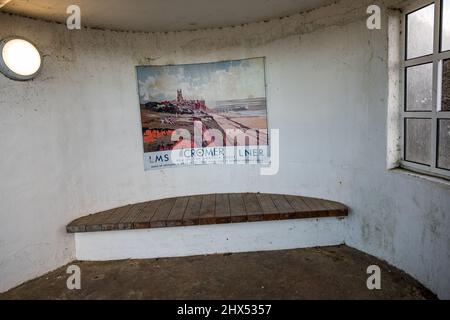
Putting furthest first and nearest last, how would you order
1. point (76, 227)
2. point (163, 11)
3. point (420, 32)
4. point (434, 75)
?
point (76, 227), point (163, 11), point (420, 32), point (434, 75)

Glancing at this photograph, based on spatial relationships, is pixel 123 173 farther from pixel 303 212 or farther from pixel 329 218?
pixel 329 218

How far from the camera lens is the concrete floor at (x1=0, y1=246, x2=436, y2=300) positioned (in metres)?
2.54

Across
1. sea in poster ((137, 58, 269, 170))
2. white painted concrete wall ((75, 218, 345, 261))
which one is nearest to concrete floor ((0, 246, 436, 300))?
white painted concrete wall ((75, 218, 345, 261))

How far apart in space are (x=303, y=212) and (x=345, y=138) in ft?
2.75

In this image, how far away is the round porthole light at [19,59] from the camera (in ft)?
8.59

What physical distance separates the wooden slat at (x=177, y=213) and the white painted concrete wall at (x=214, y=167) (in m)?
0.23

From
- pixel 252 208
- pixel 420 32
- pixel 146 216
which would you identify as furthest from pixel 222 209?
pixel 420 32

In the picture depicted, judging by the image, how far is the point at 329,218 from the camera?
10.6ft

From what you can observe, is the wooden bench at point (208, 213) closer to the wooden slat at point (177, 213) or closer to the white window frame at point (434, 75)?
the wooden slat at point (177, 213)

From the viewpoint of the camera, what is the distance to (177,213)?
3330mm

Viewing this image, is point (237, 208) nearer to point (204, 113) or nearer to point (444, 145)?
point (204, 113)

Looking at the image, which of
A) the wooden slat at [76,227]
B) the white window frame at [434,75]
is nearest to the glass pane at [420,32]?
the white window frame at [434,75]

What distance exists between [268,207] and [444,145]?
1.62 meters

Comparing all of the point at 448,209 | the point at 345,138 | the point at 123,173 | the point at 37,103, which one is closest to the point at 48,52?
the point at 37,103
